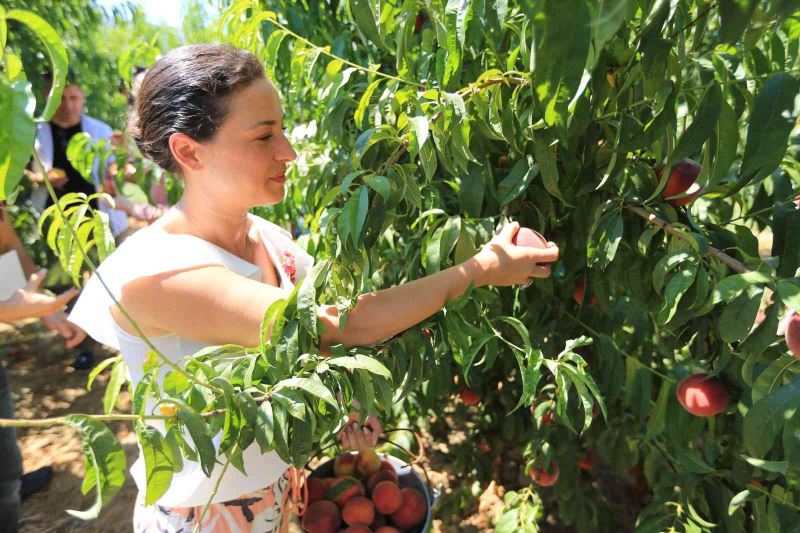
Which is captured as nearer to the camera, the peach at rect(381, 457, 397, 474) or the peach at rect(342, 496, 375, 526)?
the peach at rect(342, 496, 375, 526)

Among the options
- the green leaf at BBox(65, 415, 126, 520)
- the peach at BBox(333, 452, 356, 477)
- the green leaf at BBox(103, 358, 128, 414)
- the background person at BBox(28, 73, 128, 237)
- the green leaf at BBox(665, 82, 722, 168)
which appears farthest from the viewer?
the background person at BBox(28, 73, 128, 237)

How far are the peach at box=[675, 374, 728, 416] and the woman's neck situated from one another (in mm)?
948

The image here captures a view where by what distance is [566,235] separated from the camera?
132cm

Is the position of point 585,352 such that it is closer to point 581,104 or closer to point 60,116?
point 581,104

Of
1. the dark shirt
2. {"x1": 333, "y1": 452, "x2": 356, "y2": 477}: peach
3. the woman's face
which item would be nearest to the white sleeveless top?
the woman's face

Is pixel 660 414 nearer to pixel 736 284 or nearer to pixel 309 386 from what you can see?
pixel 736 284

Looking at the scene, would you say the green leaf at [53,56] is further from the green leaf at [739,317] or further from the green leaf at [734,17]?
the green leaf at [739,317]

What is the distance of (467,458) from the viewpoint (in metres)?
2.20

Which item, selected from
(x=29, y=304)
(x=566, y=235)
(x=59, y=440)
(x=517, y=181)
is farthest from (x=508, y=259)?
(x=59, y=440)

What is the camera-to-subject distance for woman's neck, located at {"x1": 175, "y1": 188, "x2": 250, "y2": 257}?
1157mm

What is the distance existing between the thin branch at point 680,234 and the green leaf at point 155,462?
764 millimetres

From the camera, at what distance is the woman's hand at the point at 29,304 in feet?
5.95

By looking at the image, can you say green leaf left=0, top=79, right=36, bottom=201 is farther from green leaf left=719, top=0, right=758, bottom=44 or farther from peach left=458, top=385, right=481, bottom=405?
peach left=458, top=385, right=481, bottom=405

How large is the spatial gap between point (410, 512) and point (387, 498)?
0.25 feet
